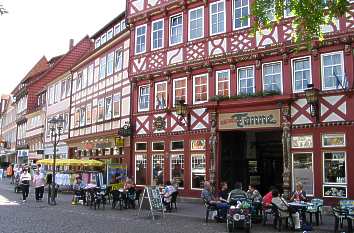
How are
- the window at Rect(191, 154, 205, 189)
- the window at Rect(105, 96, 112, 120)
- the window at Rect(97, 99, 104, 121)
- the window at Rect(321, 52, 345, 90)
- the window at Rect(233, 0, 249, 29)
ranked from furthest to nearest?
the window at Rect(97, 99, 104, 121), the window at Rect(105, 96, 112, 120), the window at Rect(191, 154, 205, 189), the window at Rect(233, 0, 249, 29), the window at Rect(321, 52, 345, 90)

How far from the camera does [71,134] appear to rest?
37.6 meters

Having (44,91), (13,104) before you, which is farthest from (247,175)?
(13,104)

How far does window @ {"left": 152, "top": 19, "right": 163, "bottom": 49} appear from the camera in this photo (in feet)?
84.9

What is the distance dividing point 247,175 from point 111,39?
1313 cm

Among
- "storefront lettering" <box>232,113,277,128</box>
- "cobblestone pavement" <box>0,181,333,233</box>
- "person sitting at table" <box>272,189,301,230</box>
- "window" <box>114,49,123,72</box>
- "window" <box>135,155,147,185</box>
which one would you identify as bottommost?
"cobblestone pavement" <box>0,181,333,233</box>

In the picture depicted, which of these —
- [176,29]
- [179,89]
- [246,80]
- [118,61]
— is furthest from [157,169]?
[118,61]

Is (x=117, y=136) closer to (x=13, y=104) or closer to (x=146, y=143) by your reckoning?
(x=146, y=143)

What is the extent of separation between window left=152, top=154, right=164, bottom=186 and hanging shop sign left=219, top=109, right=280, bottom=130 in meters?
4.76

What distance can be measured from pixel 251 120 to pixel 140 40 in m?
9.57

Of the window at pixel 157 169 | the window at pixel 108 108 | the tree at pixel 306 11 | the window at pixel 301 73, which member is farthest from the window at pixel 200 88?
the tree at pixel 306 11

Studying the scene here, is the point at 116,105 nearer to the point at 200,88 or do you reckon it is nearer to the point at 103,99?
the point at 103,99

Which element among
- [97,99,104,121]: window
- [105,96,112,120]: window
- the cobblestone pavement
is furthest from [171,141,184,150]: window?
[97,99,104,121]: window

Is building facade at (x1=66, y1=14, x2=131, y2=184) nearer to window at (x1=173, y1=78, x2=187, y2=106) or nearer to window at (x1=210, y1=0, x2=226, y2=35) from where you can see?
window at (x1=173, y1=78, x2=187, y2=106)

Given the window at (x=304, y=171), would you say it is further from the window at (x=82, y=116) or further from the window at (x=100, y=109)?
the window at (x=82, y=116)
